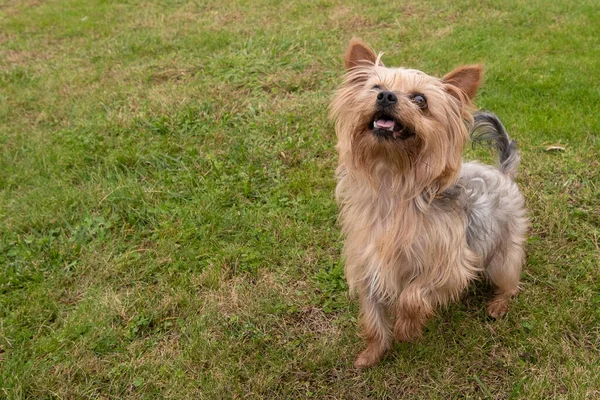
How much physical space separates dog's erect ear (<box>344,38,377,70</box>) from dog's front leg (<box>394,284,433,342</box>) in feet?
3.77

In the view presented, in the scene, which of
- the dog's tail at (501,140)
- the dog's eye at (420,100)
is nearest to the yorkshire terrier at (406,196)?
the dog's eye at (420,100)

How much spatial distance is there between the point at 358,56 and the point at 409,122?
0.55 meters

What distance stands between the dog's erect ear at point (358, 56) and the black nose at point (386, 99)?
0.40 meters

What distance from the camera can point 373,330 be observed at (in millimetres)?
2840

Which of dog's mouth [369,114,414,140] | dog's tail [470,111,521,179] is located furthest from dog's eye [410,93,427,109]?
dog's tail [470,111,521,179]

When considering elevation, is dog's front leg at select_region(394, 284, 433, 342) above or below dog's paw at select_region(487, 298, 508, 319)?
above

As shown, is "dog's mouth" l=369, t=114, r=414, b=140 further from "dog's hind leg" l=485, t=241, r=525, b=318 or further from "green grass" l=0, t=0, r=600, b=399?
"green grass" l=0, t=0, r=600, b=399

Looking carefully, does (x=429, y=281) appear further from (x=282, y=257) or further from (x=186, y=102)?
(x=186, y=102)

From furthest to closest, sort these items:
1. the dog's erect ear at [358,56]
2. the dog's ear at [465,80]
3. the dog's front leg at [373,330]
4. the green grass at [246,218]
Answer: the green grass at [246,218]
the dog's front leg at [373,330]
the dog's erect ear at [358,56]
the dog's ear at [465,80]

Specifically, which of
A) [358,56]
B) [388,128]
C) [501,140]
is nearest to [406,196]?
[388,128]

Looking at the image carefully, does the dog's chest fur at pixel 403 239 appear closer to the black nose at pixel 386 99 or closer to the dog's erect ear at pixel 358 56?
the black nose at pixel 386 99

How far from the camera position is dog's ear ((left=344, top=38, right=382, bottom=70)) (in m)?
2.54

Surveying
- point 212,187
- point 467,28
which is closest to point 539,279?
point 212,187

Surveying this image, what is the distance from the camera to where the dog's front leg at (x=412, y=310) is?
2549 mm
